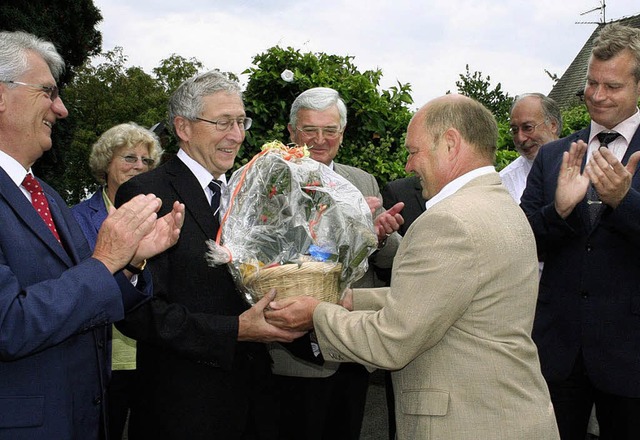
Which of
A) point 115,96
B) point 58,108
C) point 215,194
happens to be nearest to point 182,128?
point 215,194

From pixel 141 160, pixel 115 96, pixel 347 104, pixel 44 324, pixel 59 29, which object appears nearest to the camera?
pixel 44 324

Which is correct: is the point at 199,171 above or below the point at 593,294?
above

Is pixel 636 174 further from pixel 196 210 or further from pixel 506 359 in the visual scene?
pixel 196 210

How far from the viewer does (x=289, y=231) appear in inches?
99.2

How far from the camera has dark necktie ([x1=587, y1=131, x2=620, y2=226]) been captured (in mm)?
3457

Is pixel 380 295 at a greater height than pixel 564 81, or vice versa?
pixel 564 81

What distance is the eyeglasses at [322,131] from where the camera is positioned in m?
4.28

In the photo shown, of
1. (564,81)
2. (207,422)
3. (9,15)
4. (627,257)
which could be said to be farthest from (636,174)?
(564,81)

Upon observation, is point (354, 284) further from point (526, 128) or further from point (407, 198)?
point (526, 128)

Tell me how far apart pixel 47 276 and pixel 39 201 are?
16.0 inches

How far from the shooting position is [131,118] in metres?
32.7

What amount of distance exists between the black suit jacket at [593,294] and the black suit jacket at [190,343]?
1.68m

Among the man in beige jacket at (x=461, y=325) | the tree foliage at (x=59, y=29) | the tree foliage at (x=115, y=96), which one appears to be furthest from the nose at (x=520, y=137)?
the tree foliage at (x=115, y=96)

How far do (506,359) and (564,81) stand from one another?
3287cm
